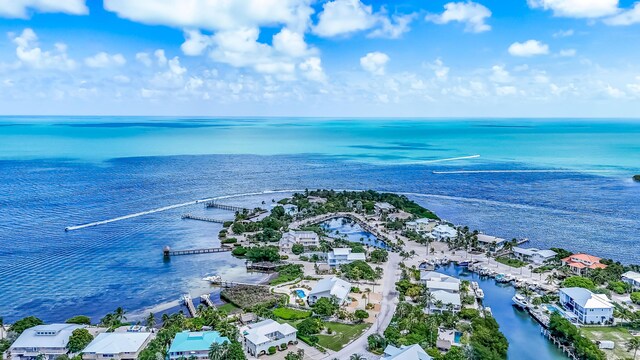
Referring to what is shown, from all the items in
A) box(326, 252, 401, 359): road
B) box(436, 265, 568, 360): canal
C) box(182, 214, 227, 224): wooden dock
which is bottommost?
box(436, 265, 568, 360): canal

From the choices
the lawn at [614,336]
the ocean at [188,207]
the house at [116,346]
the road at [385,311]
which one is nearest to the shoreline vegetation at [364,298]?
the road at [385,311]

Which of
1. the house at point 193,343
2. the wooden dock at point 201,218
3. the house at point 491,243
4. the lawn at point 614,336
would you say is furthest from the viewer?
A: the wooden dock at point 201,218

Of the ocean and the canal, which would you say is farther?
the ocean

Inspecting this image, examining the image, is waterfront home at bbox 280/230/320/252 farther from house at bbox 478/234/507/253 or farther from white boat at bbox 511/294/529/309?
white boat at bbox 511/294/529/309

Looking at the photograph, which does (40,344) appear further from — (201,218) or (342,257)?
(201,218)

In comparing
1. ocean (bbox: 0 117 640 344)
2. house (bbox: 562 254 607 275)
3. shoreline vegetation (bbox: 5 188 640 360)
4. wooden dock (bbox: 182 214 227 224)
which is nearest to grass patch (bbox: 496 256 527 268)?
shoreline vegetation (bbox: 5 188 640 360)

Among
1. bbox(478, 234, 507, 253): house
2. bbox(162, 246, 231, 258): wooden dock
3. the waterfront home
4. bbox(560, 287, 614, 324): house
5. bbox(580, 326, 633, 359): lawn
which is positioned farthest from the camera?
the waterfront home

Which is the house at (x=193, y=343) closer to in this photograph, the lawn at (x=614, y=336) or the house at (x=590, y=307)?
the lawn at (x=614, y=336)
